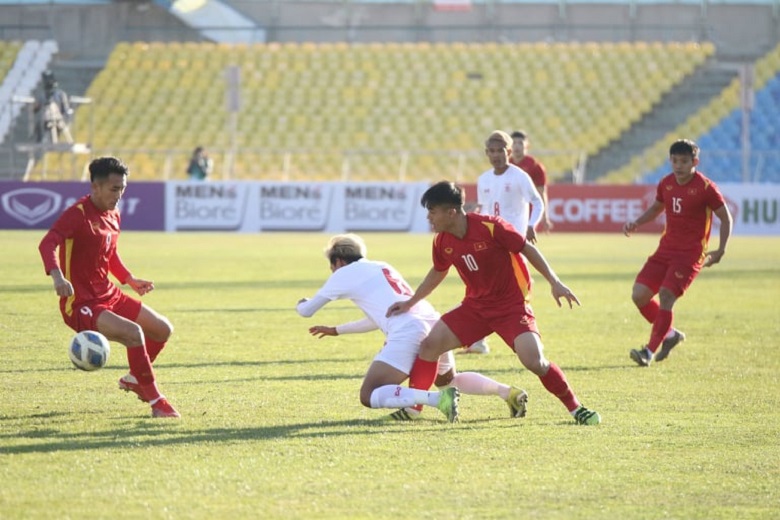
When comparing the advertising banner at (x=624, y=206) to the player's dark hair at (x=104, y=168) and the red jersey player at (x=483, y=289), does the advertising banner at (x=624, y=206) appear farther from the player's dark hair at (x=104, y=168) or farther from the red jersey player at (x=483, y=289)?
the player's dark hair at (x=104, y=168)

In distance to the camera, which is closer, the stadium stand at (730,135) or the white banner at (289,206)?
the white banner at (289,206)

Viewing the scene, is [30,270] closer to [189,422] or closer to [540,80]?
[189,422]

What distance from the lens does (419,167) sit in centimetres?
4044

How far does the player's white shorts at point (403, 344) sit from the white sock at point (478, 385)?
0.47 meters

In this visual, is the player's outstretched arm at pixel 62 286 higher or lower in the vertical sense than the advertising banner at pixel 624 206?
higher

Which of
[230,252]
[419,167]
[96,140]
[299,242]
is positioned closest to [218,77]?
[96,140]

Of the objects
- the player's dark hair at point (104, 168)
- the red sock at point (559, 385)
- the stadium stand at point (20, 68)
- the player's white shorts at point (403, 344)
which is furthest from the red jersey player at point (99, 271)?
the stadium stand at point (20, 68)

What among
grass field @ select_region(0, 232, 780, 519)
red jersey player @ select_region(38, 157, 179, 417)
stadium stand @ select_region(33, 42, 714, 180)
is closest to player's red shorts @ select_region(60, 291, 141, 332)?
red jersey player @ select_region(38, 157, 179, 417)

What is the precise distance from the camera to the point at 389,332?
29.3 ft

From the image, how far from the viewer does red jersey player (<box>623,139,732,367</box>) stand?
12.1 metres

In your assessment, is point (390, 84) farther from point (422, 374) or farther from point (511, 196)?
point (422, 374)

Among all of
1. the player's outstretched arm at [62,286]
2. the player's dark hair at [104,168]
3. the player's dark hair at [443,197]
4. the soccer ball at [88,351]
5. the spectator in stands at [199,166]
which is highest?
the player's dark hair at [104,168]

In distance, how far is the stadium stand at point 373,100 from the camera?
40750 millimetres

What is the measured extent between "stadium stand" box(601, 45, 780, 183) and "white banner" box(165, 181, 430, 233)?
7660 mm
